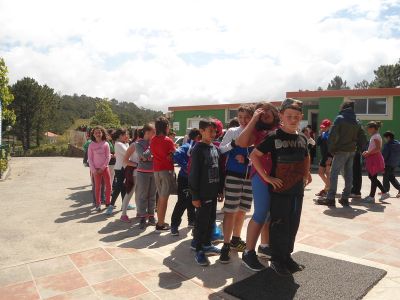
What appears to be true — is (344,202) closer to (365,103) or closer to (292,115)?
(292,115)

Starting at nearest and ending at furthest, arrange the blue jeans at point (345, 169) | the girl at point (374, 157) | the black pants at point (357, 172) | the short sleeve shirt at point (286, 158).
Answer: the short sleeve shirt at point (286, 158) < the blue jeans at point (345, 169) < the girl at point (374, 157) < the black pants at point (357, 172)

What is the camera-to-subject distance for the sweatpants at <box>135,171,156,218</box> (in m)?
5.83

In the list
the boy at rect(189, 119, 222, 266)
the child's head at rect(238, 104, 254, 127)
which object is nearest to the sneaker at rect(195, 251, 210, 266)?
the boy at rect(189, 119, 222, 266)

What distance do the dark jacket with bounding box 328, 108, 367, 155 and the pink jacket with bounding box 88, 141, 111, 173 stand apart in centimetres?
436

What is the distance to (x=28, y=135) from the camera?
5416 centimetres

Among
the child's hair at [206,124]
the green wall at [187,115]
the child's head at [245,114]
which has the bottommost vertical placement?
the child's hair at [206,124]

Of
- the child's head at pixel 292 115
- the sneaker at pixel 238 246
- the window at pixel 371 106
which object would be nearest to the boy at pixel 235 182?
the sneaker at pixel 238 246

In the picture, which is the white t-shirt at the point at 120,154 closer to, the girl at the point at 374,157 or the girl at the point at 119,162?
the girl at the point at 119,162

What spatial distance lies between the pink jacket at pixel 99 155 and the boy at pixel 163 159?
1972 mm

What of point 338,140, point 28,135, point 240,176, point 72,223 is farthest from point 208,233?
point 28,135

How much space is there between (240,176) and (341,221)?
8.95ft

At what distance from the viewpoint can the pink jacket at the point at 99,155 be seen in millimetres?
6945

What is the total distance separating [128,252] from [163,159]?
1466 mm

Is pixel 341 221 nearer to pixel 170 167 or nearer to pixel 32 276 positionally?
pixel 170 167
